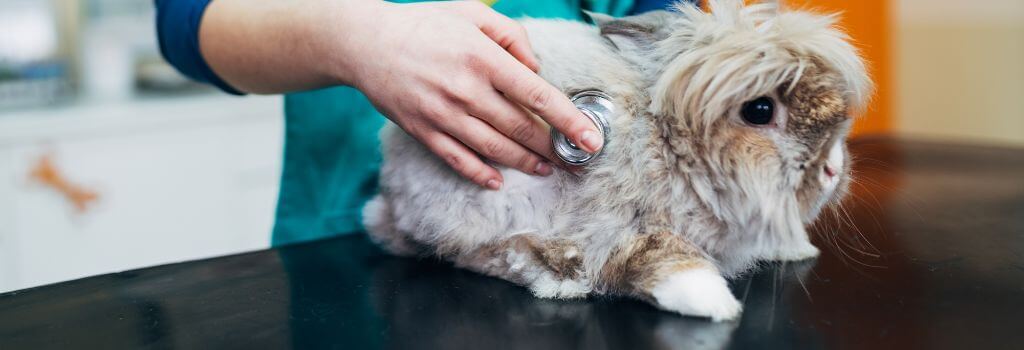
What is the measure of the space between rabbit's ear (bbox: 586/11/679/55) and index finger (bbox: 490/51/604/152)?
0.29 ft

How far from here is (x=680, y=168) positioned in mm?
765

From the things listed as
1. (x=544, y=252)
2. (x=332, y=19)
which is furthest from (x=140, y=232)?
(x=544, y=252)

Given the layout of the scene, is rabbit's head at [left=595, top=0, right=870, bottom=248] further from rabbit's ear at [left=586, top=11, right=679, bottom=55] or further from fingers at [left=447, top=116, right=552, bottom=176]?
fingers at [left=447, top=116, right=552, bottom=176]

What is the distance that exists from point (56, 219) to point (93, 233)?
9cm

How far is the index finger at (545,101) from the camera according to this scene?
742 millimetres

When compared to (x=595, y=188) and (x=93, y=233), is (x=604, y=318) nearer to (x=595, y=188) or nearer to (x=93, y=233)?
(x=595, y=188)

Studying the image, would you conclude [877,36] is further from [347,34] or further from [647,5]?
[347,34]

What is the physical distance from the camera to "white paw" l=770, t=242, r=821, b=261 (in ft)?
2.90

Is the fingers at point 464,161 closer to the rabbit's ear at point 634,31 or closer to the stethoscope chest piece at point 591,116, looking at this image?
the stethoscope chest piece at point 591,116

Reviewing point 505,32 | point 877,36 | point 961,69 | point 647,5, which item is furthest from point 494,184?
point 961,69

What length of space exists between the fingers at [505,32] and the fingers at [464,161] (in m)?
0.10

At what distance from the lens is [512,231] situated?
0.81 metres

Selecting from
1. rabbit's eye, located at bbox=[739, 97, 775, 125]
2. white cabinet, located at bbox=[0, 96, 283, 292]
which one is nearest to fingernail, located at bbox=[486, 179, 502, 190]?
rabbit's eye, located at bbox=[739, 97, 775, 125]

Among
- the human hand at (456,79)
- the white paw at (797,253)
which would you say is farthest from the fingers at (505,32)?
the white paw at (797,253)
